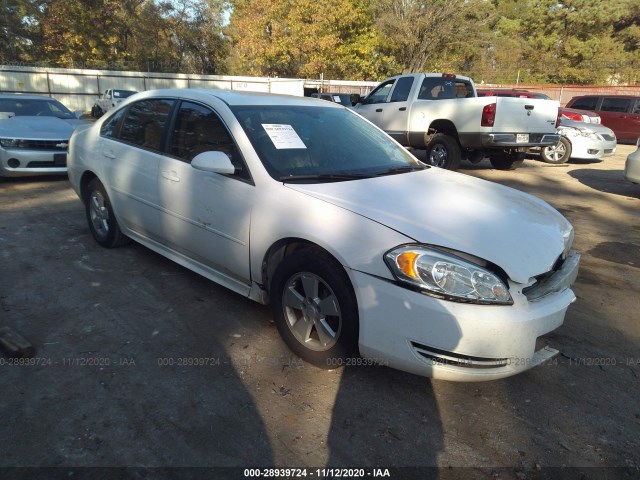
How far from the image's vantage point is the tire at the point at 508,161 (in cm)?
1022

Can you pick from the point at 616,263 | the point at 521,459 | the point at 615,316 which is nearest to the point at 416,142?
the point at 616,263

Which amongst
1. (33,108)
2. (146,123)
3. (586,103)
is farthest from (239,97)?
(586,103)

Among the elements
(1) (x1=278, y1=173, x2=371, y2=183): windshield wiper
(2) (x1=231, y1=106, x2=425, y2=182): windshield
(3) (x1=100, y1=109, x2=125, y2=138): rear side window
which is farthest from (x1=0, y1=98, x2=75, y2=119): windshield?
(1) (x1=278, y1=173, x2=371, y2=183): windshield wiper

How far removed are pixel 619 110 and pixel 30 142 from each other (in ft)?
57.4

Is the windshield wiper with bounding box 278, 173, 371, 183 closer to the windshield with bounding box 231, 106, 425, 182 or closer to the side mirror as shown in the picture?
the windshield with bounding box 231, 106, 425, 182

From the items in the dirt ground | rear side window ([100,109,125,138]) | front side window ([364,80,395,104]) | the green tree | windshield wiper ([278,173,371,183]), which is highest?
the green tree

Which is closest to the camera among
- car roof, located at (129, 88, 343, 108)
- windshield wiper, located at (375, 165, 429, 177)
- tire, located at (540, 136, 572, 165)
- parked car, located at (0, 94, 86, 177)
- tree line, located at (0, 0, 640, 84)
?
windshield wiper, located at (375, 165, 429, 177)

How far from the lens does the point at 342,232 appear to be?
259 centimetres

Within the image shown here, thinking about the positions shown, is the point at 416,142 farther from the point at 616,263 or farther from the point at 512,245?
the point at 512,245

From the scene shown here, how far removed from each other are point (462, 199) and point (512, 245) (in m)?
0.58

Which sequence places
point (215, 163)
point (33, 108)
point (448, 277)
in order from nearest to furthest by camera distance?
point (448, 277) → point (215, 163) → point (33, 108)

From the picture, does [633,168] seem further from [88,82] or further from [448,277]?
[88,82]

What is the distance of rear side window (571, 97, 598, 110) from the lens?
16656mm

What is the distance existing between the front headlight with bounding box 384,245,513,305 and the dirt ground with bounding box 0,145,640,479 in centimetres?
68
